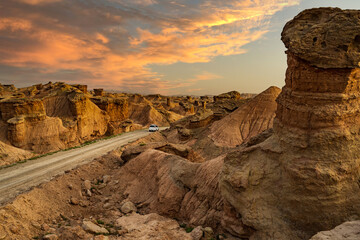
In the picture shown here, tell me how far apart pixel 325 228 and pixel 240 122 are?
2252 cm

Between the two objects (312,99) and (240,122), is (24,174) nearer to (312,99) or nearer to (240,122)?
(312,99)

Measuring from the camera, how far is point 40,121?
34.2m

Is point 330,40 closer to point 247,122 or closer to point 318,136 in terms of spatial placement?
point 318,136

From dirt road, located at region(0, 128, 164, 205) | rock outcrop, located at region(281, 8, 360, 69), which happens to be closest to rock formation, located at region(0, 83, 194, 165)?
dirt road, located at region(0, 128, 164, 205)

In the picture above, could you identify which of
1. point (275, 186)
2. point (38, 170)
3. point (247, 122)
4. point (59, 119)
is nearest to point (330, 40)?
point (275, 186)

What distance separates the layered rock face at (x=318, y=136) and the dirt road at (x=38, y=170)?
14135 millimetres

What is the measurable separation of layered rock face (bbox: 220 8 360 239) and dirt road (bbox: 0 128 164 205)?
14135mm

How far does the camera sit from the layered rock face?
726 centimetres

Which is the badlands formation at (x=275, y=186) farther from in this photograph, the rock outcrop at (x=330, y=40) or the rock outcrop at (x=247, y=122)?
the rock outcrop at (x=247, y=122)

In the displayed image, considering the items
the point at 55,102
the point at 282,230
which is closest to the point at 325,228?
the point at 282,230

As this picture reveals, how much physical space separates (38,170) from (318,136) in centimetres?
1935

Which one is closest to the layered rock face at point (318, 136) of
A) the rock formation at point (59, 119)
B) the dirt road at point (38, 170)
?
the dirt road at point (38, 170)

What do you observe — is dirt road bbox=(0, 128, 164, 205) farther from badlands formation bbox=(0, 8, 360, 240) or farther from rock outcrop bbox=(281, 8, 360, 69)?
rock outcrop bbox=(281, 8, 360, 69)

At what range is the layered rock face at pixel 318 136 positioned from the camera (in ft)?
23.8
